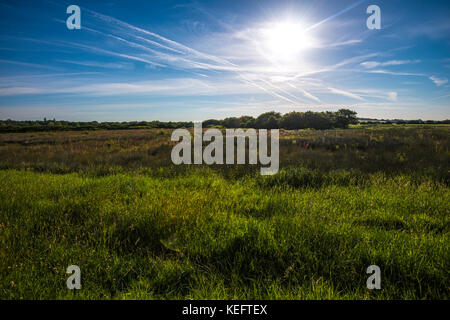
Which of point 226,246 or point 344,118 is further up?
point 344,118

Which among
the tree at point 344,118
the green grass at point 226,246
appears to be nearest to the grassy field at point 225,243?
the green grass at point 226,246

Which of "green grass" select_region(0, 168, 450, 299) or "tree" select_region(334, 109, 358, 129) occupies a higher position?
"tree" select_region(334, 109, 358, 129)

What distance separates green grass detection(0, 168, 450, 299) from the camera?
211 centimetres

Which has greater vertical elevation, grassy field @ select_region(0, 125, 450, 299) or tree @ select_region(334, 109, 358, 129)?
tree @ select_region(334, 109, 358, 129)

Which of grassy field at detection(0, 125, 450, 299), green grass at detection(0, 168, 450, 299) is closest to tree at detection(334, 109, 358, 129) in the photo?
grassy field at detection(0, 125, 450, 299)

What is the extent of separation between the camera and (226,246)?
2.71 metres

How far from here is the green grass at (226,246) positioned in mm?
2105

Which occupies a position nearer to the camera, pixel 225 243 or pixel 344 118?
pixel 225 243

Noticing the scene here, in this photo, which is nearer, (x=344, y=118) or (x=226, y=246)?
(x=226, y=246)

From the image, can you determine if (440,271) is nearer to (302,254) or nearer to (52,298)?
(302,254)

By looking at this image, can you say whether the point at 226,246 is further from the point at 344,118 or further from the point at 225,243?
the point at 344,118

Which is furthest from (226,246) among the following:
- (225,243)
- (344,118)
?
(344,118)

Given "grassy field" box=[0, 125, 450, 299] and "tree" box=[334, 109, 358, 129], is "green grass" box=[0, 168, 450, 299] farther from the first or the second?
"tree" box=[334, 109, 358, 129]

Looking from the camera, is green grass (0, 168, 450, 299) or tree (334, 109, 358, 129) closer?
green grass (0, 168, 450, 299)
